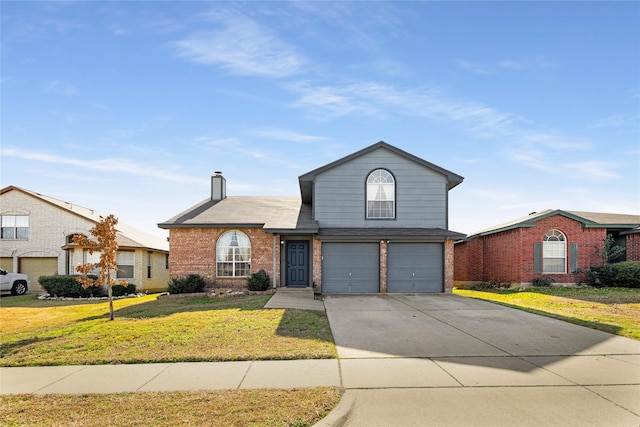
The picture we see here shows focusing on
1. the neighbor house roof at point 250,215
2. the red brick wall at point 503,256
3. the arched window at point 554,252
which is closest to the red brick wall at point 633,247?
the arched window at point 554,252

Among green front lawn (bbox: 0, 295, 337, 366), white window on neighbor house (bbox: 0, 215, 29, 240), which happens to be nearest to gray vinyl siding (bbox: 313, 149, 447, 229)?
green front lawn (bbox: 0, 295, 337, 366)

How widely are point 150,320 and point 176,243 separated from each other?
7966 millimetres

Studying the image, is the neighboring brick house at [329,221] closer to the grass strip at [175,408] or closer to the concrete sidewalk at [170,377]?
the concrete sidewalk at [170,377]

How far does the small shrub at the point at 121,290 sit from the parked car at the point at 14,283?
5472mm

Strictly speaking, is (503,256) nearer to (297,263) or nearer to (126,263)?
(297,263)

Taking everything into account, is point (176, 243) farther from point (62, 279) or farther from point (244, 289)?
point (62, 279)

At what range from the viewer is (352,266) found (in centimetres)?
1780

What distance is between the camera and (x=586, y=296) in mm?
16375

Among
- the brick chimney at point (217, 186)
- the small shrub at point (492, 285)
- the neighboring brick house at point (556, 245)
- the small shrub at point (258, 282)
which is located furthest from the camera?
the brick chimney at point (217, 186)

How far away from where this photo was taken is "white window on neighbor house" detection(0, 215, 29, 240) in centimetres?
2306

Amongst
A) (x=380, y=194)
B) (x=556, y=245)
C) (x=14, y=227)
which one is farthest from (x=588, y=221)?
(x=14, y=227)

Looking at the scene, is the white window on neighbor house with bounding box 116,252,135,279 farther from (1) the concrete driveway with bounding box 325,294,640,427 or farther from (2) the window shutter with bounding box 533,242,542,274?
(2) the window shutter with bounding box 533,242,542,274

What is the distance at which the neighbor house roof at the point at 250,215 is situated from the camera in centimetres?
1798

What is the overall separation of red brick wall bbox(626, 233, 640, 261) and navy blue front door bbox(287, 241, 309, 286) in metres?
17.8
